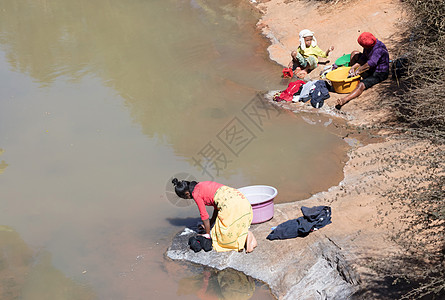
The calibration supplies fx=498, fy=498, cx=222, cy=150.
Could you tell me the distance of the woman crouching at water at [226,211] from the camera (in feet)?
16.7

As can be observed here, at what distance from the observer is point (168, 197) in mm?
6406

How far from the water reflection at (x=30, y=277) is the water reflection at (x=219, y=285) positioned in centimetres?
98

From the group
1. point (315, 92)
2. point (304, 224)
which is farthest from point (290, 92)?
point (304, 224)

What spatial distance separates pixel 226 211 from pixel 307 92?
4162 millimetres

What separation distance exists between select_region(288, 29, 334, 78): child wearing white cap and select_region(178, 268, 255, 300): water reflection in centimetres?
547

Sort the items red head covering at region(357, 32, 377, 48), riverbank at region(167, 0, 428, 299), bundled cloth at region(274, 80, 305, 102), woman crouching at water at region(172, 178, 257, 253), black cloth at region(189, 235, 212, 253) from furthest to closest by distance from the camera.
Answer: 1. bundled cloth at region(274, 80, 305, 102)
2. red head covering at region(357, 32, 377, 48)
3. black cloth at region(189, 235, 212, 253)
4. woman crouching at water at region(172, 178, 257, 253)
5. riverbank at region(167, 0, 428, 299)

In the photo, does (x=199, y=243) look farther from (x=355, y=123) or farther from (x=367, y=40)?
(x=367, y=40)

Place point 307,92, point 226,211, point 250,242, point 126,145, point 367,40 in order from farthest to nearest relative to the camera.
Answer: point 307,92
point 367,40
point 126,145
point 250,242
point 226,211

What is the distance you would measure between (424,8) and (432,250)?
528cm

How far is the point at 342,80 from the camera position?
8375mm

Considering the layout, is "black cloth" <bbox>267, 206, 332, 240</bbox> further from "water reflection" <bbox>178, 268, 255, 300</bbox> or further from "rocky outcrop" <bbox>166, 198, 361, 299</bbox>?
"water reflection" <bbox>178, 268, 255, 300</bbox>

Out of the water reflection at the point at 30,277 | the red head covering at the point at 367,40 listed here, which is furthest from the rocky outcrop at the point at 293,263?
the red head covering at the point at 367,40

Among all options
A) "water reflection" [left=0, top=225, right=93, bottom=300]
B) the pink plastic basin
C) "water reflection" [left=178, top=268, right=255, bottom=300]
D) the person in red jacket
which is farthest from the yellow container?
"water reflection" [left=0, top=225, right=93, bottom=300]

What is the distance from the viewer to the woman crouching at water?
5.08m
